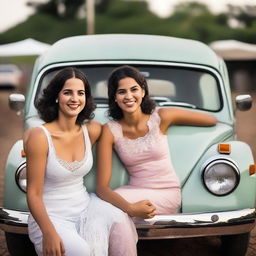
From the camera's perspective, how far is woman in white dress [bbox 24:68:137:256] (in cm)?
300

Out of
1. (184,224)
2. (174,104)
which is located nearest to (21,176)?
(184,224)

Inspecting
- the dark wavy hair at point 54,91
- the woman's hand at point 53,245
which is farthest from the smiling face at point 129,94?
the woman's hand at point 53,245

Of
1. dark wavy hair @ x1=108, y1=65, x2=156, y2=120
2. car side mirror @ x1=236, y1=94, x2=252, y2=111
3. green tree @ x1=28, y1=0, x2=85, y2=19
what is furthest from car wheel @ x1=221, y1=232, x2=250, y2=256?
green tree @ x1=28, y1=0, x2=85, y2=19

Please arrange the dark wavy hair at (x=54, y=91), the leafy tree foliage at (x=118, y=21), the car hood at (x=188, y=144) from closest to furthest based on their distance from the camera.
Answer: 1. the dark wavy hair at (x=54, y=91)
2. the car hood at (x=188, y=144)
3. the leafy tree foliage at (x=118, y=21)

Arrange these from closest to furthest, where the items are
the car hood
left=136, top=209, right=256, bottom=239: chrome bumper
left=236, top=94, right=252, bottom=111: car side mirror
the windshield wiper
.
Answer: left=136, top=209, right=256, bottom=239: chrome bumper < the car hood < the windshield wiper < left=236, top=94, right=252, bottom=111: car side mirror

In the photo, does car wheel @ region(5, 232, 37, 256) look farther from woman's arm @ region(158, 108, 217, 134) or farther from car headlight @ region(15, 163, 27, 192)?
woman's arm @ region(158, 108, 217, 134)

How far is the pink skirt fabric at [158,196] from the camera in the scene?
3545 mm

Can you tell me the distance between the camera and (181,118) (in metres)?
3.90

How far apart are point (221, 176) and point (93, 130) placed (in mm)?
898

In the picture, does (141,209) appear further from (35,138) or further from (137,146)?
(35,138)

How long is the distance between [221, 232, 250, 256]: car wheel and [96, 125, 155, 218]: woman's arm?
2.72 feet

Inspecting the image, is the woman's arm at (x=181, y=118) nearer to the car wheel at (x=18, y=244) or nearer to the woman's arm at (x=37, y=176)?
the woman's arm at (x=37, y=176)

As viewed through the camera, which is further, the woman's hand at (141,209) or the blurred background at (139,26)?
the blurred background at (139,26)

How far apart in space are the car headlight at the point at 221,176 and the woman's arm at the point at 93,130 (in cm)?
75
